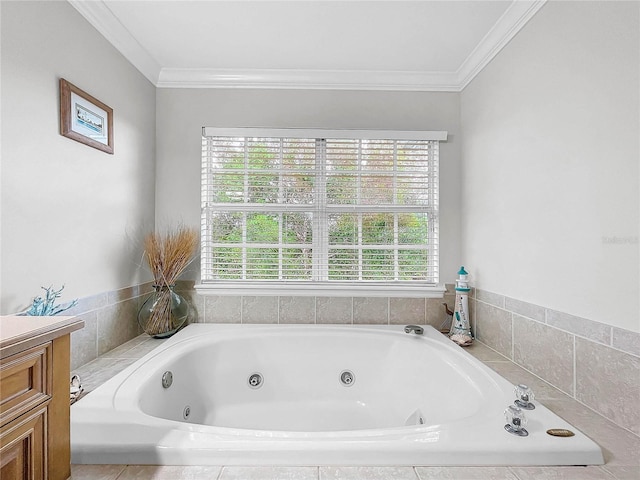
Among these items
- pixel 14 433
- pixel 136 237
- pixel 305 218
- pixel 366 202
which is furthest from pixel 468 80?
pixel 14 433

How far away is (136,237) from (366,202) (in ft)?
4.87

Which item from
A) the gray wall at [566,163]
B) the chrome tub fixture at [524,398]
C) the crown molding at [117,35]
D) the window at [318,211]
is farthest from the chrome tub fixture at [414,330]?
the crown molding at [117,35]

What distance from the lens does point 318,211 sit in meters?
2.40

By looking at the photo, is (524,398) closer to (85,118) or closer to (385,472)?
(385,472)

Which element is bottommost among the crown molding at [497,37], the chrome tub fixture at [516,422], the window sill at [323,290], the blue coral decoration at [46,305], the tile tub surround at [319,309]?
the chrome tub fixture at [516,422]

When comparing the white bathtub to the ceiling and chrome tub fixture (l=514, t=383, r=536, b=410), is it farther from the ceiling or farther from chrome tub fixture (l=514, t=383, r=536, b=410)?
the ceiling

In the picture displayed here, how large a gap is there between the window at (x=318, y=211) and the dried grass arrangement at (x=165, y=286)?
0.86ft

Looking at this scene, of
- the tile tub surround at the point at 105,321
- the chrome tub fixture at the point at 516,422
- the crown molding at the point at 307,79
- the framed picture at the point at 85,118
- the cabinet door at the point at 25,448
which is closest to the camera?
the cabinet door at the point at 25,448

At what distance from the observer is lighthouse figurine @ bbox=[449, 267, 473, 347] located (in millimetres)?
2064

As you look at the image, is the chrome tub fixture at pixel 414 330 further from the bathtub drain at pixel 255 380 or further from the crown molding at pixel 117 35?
the crown molding at pixel 117 35

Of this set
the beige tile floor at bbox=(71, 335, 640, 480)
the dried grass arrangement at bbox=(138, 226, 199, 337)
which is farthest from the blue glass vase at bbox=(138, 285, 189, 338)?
the beige tile floor at bbox=(71, 335, 640, 480)

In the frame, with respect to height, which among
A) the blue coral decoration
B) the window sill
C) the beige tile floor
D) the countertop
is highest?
the countertop

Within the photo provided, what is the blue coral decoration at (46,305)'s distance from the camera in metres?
1.29

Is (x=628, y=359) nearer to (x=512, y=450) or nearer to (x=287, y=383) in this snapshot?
(x=512, y=450)
